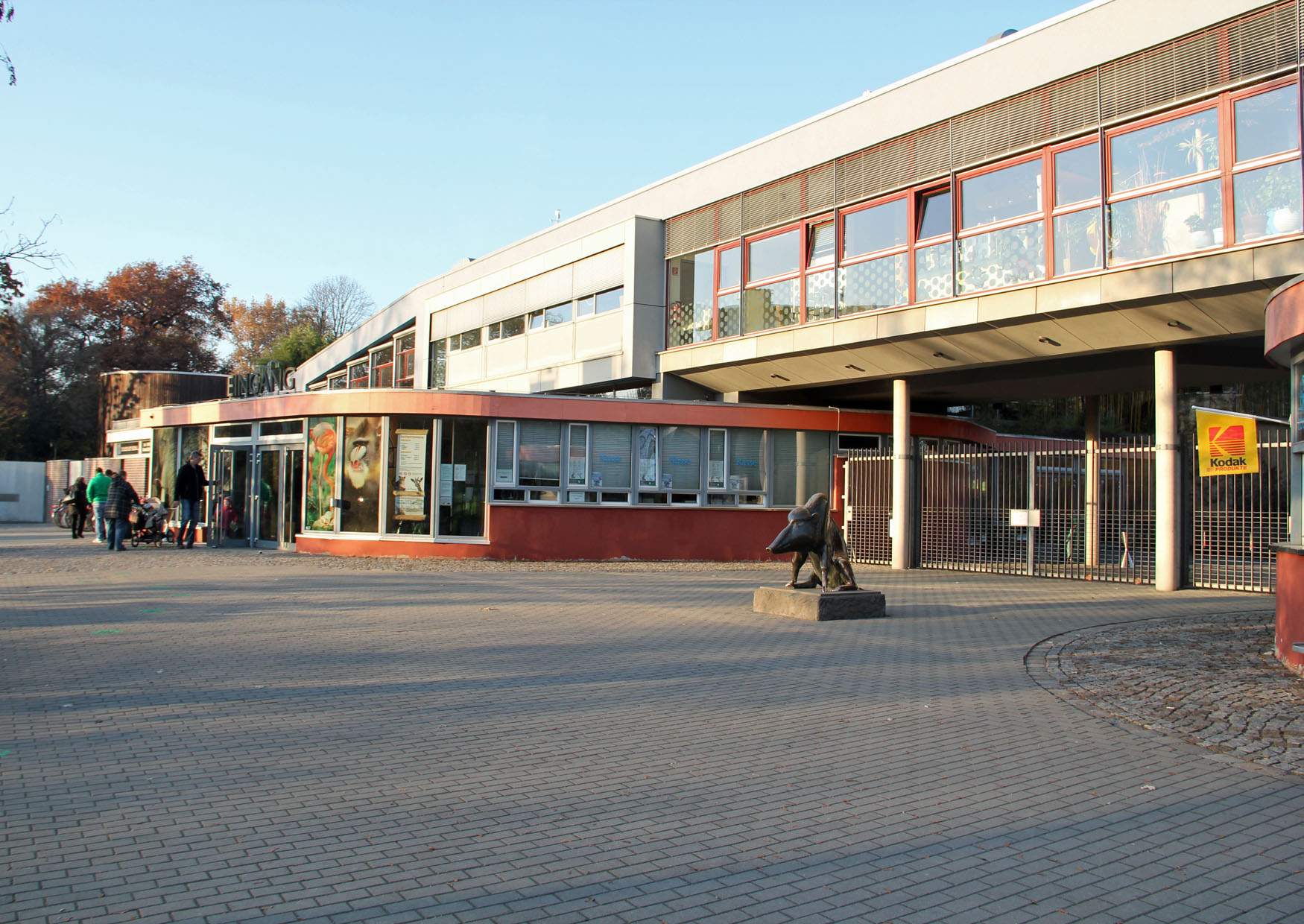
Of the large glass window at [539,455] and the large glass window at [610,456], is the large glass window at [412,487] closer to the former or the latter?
the large glass window at [539,455]

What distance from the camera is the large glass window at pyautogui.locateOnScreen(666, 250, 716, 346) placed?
2431cm

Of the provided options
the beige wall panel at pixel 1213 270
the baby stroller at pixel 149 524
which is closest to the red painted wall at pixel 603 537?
the baby stroller at pixel 149 524

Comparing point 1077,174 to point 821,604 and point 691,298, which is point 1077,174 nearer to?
point 821,604

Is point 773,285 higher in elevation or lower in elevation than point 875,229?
lower

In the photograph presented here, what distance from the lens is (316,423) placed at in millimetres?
21875

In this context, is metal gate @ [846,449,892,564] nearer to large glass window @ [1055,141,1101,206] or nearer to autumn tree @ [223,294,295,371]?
large glass window @ [1055,141,1101,206]

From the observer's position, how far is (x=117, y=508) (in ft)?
72.0

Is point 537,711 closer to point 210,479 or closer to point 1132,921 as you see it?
point 1132,921

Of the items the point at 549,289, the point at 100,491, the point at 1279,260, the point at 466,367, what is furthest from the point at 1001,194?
the point at 100,491

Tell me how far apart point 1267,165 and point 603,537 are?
12877 millimetres

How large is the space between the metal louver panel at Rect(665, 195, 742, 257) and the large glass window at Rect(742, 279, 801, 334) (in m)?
1.61

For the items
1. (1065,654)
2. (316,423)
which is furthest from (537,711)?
(316,423)

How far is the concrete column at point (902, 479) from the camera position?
70.8 ft

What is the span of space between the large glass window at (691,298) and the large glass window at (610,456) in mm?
3551
